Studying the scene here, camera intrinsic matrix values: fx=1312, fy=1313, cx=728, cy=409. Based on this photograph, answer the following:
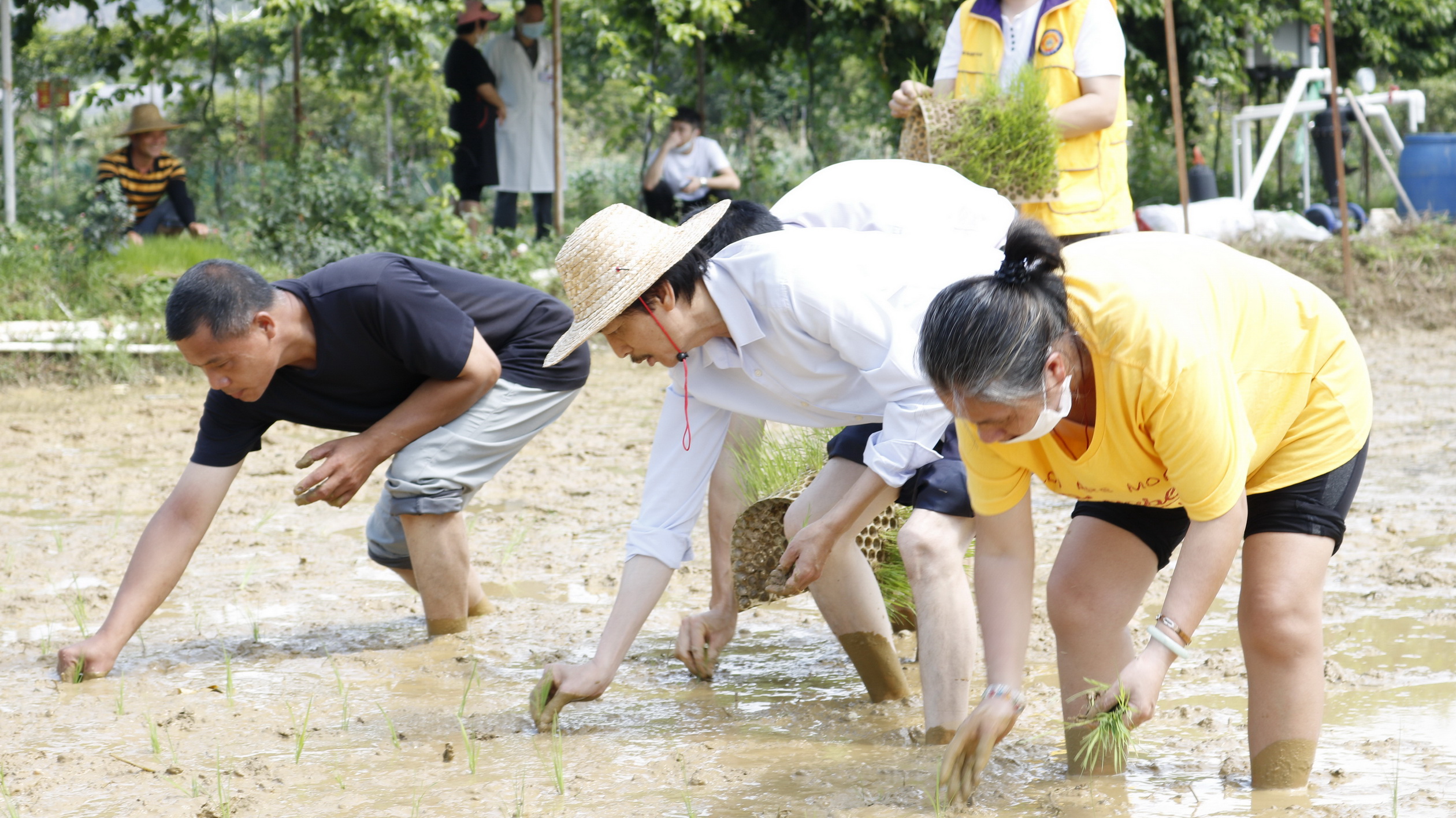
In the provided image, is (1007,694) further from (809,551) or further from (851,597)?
(851,597)

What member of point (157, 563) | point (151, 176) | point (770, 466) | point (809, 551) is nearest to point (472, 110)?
point (151, 176)

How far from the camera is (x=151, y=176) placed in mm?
8789

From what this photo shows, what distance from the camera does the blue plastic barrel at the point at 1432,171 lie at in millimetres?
11430

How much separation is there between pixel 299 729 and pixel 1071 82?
3.03 metres

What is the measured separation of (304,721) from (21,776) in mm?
561

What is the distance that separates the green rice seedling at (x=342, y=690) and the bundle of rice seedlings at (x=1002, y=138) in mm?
2359

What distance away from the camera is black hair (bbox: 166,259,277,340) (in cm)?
312


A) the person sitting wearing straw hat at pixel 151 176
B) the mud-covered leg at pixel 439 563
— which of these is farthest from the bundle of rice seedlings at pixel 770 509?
the person sitting wearing straw hat at pixel 151 176

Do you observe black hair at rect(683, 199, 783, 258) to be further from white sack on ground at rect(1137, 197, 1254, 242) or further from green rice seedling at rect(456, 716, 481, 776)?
white sack on ground at rect(1137, 197, 1254, 242)

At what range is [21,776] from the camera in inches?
107

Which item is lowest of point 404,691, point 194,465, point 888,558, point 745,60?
point 404,691

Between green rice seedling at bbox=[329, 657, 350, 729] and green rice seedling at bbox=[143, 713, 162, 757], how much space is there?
0.39m

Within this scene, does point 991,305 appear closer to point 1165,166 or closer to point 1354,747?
point 1354,747

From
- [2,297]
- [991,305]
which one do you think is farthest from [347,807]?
[2,297]
